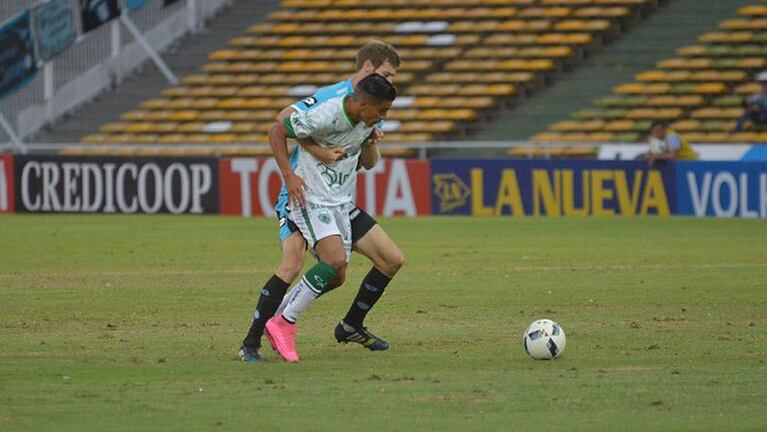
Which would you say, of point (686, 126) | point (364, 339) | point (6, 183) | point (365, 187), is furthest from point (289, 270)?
point (6, 183)

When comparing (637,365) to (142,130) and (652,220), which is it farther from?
(142,130)

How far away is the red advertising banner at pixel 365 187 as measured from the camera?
3062cm

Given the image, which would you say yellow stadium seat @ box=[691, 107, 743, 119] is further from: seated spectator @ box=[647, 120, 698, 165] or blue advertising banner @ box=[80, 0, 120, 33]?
blue advertising banner @ box=[80, 0, 120, 33]

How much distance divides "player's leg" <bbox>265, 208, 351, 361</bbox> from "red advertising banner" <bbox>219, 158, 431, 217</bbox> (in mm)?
19288

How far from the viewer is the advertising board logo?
30.3 m

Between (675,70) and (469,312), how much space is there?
902 inches

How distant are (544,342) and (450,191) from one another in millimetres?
Answer: 20104

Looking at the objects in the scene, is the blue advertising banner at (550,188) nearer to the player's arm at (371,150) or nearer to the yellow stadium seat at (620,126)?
the yellow stadium seat at (620,126)

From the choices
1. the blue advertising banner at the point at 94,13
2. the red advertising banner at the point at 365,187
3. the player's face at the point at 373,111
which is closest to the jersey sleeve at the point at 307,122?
the player's face at the point at 373,111

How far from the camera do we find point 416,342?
1180 centimetres

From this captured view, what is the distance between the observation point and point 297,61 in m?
41.0

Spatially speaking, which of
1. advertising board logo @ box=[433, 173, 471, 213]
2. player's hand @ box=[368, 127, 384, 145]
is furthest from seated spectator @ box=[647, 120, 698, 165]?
player's hand @ box=[368, 127, 384, 145]

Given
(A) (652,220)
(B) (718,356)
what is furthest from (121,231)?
(B) (718,356)

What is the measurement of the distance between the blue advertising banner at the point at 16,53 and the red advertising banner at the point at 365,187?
9518mm
